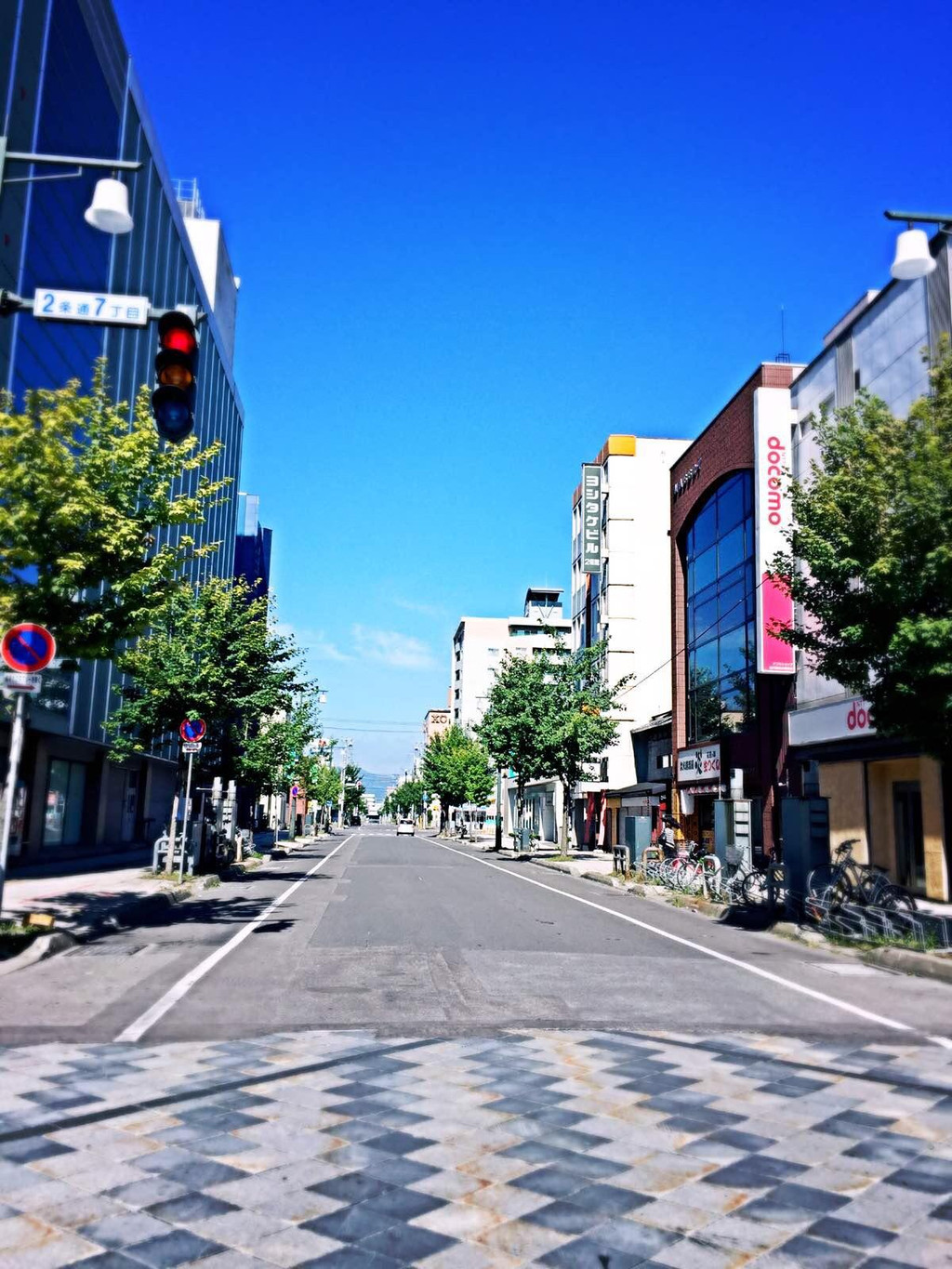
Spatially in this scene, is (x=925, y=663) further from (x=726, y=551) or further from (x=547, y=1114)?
(x=726, y=551)

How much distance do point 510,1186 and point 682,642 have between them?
37335 mm

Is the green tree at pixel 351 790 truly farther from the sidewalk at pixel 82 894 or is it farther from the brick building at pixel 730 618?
the sidewalk at pixel 82 894

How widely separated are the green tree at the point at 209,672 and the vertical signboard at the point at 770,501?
12.9 m

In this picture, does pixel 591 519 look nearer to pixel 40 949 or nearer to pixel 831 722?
pixel 831 722

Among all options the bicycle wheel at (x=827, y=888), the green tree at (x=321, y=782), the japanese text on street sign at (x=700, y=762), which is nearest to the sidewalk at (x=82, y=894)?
the bicycle wheel at (x=827, y=888)

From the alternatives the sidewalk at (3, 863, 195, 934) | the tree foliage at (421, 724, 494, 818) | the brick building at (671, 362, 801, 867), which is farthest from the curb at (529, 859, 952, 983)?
the tree foliage at (421, 724, 494, 818)

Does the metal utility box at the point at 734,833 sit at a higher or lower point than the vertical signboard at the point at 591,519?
lower

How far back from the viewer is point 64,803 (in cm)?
3008

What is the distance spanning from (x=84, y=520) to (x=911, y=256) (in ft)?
31.9

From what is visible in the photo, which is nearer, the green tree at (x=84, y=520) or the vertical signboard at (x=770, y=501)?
the green tree at (x=84, y=520)

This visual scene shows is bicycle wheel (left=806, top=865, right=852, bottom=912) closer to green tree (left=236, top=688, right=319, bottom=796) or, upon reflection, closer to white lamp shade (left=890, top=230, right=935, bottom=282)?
white lamp shade (left=890, top=230, right=935, bottom=282)

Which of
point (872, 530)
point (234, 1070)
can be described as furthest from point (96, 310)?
point (872, 530)

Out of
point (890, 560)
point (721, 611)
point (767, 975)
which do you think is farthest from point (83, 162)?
point (721, 611)

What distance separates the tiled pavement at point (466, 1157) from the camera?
376cm
